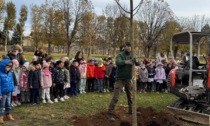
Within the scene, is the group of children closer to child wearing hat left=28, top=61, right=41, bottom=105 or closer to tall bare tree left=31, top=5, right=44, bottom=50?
child wearing hat left=28, top=61, right=41, bottom=105

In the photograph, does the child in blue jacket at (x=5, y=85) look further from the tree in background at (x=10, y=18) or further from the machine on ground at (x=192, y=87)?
the tree in background at (x=10, y=18)

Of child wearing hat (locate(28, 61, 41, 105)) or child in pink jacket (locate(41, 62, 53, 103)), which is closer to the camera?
child wearing hat (locate(28, 61, 41, 105))

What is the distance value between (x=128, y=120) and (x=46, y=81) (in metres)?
3.52

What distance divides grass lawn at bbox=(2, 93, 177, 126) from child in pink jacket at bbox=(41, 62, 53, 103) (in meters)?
0.53

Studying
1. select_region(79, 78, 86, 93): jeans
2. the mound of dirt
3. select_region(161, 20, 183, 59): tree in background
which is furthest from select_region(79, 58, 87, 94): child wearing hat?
select_region(161, 20, 183, 59): tree in background

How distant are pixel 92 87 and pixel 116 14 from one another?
33.2 m

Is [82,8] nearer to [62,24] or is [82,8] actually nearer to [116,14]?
[62,24]

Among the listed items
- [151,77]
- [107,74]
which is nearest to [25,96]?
[107,74]

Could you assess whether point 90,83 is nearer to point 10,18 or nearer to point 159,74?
point 159,74

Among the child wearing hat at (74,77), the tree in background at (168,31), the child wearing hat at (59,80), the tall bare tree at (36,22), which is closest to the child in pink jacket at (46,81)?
the child wearing hat at (59,80)

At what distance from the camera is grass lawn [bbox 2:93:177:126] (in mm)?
7366

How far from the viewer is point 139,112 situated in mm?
8117

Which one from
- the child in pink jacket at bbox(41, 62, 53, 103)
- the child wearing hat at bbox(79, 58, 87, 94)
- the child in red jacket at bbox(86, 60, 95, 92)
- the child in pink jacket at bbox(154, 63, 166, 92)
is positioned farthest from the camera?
the child in pink jacket at bbox(154, 63, 166, 92)

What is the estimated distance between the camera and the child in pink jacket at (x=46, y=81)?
9.77 m
